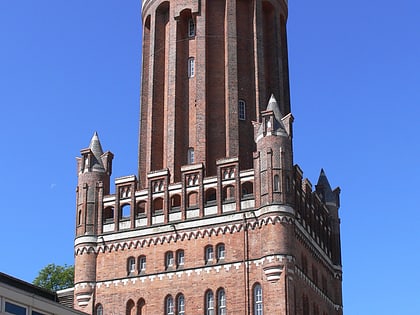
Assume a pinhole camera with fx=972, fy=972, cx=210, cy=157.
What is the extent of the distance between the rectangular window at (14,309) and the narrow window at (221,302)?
16495mm

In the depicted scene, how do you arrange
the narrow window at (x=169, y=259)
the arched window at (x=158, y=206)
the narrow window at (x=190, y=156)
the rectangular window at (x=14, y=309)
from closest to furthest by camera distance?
1. the rectangular window at (x=14, y=309)
2. the narrow window at (x=169, y=259)
3. the arched window at (x=158, y=206)
4. the narrow window at (x=190, y=156)

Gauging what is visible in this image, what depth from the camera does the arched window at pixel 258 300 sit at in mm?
49375

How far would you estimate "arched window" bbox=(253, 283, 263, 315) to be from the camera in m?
49.4

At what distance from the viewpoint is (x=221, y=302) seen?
50656 mm

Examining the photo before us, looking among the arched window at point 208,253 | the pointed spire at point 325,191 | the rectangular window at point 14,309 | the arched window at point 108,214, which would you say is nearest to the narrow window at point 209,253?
the arched window at point 208,253

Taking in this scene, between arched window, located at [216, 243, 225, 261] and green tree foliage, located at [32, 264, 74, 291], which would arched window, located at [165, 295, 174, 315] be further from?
green tree foliage, located at [32, 264, 74, 291]

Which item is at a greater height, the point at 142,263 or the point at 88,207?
the point at 88,207

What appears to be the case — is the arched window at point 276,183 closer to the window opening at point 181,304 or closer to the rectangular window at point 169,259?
the rectangular window at point 169,259

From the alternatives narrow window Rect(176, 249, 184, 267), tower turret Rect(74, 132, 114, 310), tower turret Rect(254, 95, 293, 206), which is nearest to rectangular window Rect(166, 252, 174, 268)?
narrow window Rect(176, 249, 184, 267)

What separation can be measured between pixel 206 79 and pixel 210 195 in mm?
7576

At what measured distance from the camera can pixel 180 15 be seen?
59656mm

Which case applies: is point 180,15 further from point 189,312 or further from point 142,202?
point 189,312

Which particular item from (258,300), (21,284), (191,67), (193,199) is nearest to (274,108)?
(193,199)

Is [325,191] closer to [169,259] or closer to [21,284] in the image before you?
[169,259]
